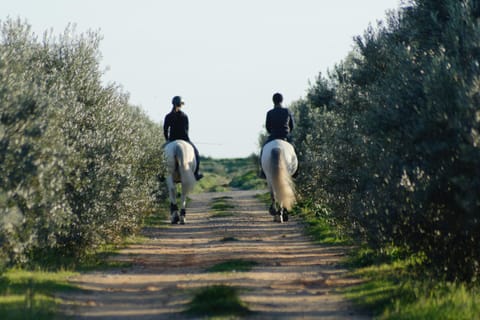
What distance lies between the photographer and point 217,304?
13.3 metres

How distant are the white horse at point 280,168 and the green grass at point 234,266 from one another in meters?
6.41

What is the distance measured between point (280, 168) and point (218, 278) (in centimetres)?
886

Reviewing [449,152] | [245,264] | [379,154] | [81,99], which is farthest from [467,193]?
[81,99]

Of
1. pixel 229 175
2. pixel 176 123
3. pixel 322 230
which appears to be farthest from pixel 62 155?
pixel 229 175

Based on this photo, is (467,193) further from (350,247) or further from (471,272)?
(350,247)

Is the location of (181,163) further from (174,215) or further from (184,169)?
(174,215)

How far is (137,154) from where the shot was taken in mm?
26141

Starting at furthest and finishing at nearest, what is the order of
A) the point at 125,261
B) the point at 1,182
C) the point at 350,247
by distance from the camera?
the point at 350,247, the point at 125,261, the point at 1,182

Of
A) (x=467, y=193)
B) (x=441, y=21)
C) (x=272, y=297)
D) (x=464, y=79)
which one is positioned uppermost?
(x=441, y=21)

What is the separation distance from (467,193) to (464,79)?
6.26ft

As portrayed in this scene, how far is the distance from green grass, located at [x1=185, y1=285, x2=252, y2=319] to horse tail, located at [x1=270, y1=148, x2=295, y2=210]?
11.0 meters

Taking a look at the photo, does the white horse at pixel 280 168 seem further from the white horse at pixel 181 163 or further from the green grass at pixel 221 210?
the green grass at pixel 221 210

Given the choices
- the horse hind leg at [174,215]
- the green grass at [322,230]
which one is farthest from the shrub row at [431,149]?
the horse hind leg at [174,215]

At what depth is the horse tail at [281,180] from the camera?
25.2m
